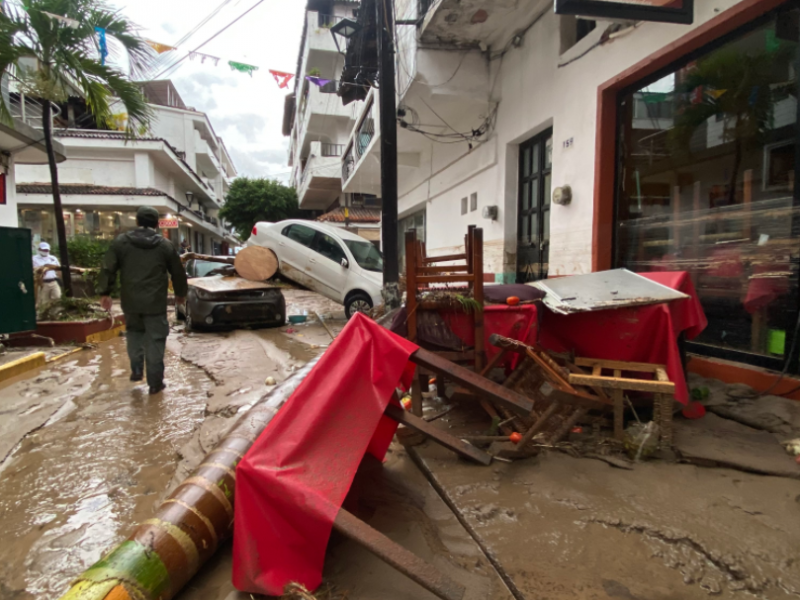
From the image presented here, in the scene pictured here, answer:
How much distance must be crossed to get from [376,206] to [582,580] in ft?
76.8

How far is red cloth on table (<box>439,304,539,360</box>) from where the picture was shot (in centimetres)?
326

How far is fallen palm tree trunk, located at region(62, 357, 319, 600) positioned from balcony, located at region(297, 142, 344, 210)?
2189 centimetres

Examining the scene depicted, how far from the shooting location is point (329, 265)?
8688 millimetres

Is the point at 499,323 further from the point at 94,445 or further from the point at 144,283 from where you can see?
the point at 144,283

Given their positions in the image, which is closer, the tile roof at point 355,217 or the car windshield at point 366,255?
the car windshield at point 366,255

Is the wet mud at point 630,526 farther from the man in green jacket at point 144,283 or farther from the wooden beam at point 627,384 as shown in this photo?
the man in green jacket at point 144,283

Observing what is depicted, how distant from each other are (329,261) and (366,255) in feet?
2.53

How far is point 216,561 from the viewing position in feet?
6.47

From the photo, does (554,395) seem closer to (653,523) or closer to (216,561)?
(653,523)

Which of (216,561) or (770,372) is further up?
(770,372)

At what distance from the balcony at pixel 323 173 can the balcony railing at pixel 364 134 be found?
9.53 m

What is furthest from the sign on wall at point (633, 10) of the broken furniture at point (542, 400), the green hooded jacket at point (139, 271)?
the green hooded jacket at point (139, 271)

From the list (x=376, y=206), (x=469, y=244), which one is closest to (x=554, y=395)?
(x=469, y=244)

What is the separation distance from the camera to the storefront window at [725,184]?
11.7 ft
